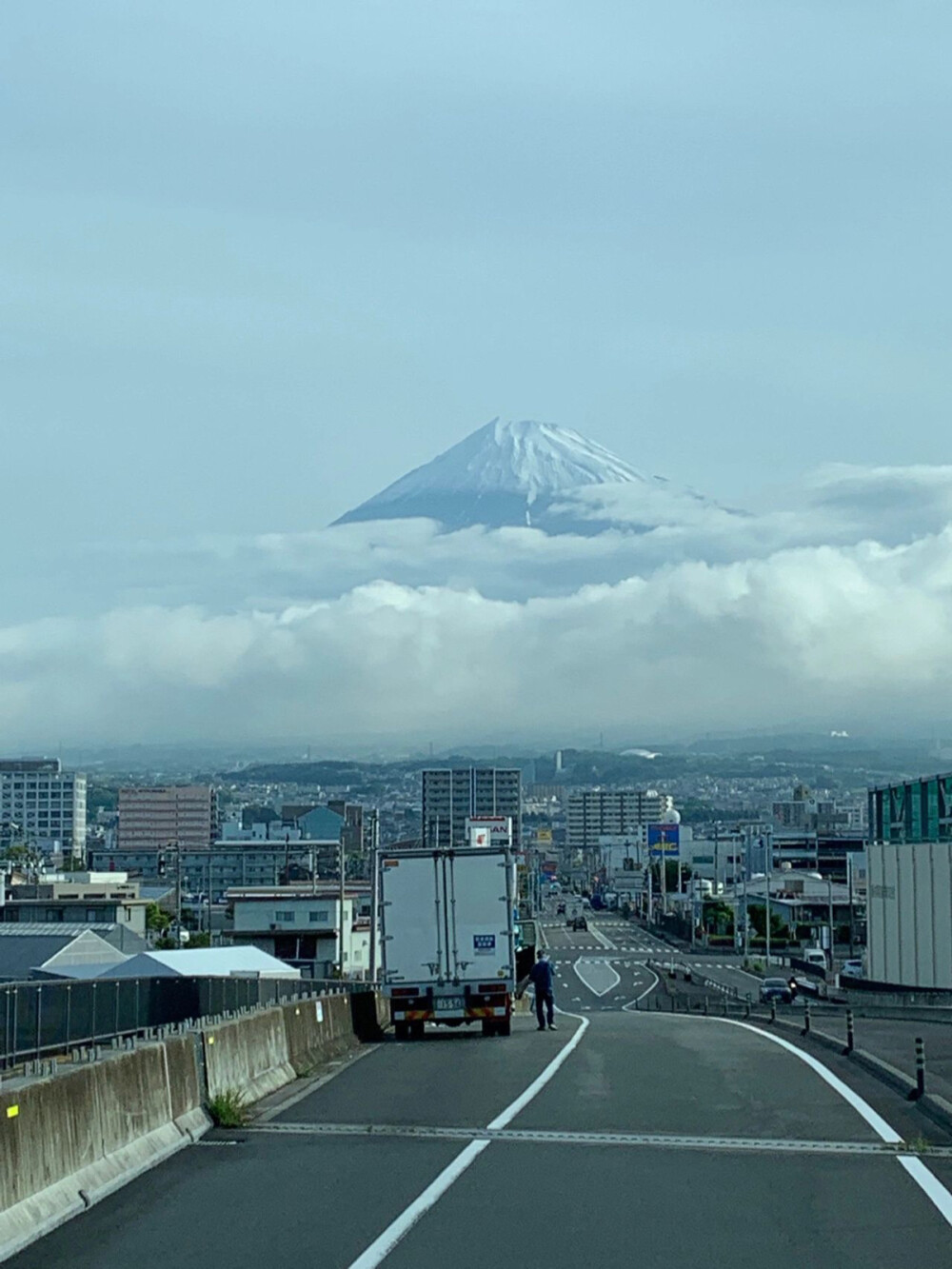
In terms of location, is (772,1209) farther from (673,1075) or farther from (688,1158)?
(673,1075)

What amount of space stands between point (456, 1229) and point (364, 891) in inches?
4871

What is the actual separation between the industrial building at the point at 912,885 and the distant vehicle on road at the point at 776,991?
5.56 meters

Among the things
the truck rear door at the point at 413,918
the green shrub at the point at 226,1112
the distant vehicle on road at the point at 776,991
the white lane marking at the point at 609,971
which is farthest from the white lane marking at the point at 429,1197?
the white lane marking at the point at 609,971

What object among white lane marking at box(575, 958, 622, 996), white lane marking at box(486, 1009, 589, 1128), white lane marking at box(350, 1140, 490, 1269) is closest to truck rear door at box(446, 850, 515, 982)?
white lane marking at box(486, 1009, 589, 1128)

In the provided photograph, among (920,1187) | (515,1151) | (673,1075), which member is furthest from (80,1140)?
(673,1075)

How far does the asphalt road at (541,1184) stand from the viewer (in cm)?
1050

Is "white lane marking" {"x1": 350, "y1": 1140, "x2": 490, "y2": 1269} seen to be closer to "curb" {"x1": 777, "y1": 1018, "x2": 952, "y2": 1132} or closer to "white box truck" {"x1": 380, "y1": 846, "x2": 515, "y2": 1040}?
"curb" {"x1": 777, "y1": 1018, "x2": 952, "y2": 1132}

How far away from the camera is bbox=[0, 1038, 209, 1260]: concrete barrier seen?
1063 cm

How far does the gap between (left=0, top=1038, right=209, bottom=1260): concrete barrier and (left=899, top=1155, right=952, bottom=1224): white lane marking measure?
228 inches

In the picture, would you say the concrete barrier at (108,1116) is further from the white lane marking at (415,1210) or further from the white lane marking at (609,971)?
the white lane marking at (609,971)

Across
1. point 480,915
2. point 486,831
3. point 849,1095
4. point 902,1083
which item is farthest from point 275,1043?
point 486,831

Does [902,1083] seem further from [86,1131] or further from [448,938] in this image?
[448,938]

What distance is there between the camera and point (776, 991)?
72875mm

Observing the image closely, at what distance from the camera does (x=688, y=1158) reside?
14242 millimetres
